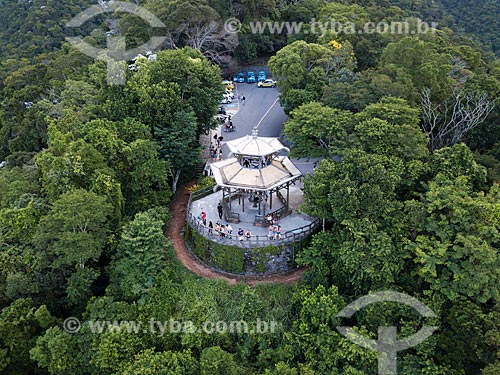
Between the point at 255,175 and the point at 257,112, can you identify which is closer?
the point at 255,175

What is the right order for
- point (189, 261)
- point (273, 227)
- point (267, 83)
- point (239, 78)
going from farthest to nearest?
point (239, 78) → point (267, 83) → point (189, 261) → point (273, 227)

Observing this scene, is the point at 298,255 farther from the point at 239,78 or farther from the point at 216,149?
the point at 239,78

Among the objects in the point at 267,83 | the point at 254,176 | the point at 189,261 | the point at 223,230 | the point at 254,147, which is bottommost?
the point at 189,261

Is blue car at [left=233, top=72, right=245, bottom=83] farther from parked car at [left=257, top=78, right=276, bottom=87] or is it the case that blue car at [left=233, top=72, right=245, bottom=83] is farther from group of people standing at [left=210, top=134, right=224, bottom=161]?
group of people standing at [left=210, top=134, right=224, bottom=161]

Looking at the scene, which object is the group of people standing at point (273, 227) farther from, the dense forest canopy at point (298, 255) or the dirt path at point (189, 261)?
the dirt path at point (189, 261)

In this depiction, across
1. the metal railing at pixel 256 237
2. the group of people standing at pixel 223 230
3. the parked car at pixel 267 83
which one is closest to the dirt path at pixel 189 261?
the metal railing at pixel 256 237

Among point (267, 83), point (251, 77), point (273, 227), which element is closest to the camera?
point (273, 227)

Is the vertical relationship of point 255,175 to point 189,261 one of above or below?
above

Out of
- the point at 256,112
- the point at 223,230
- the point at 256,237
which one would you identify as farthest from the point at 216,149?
the point at 256,237

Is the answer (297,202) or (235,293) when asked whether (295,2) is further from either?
(235,293)
